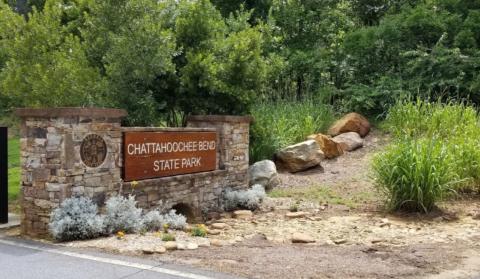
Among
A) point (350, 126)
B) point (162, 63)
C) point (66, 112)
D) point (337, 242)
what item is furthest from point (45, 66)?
point (350, 126)

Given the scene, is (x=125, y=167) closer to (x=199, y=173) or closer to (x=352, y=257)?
(x=199, y=173)

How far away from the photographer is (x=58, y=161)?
6.13 m

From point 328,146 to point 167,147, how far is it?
5838mm

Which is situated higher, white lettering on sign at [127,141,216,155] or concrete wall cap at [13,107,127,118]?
concrete wall cap at [13,107,127,118]

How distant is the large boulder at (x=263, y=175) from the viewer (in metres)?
10.3

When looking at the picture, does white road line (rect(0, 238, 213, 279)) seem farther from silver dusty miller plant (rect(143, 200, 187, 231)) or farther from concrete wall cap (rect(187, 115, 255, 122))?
concrete wall cap (rect(187, 115, 255, 122))

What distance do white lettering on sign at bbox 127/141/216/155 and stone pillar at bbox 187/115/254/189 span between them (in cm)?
42

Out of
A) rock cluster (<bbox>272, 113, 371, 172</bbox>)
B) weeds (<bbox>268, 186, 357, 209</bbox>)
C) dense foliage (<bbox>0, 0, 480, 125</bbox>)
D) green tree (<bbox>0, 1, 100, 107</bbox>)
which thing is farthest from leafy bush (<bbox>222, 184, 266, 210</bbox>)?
green tree (<bbox>0, 1, 100, 107</bbox>)

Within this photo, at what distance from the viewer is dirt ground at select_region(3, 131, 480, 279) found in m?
4.92

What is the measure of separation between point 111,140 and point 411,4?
47.8 ft

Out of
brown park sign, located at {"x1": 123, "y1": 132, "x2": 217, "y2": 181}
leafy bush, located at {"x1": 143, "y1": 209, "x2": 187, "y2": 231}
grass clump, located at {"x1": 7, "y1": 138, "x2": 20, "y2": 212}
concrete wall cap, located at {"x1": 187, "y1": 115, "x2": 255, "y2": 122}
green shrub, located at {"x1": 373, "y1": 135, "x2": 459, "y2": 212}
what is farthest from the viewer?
grass clump, located at {"x1": 7, "y1": 138, "x2": 20, "y2": 212}

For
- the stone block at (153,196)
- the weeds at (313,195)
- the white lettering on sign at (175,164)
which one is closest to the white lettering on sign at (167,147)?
the white lettering on sign at (175,164)

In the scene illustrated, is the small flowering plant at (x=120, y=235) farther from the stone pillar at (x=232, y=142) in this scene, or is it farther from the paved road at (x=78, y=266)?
the stone pillar at (x=232, y=142)

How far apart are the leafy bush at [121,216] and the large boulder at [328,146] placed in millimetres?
6881
